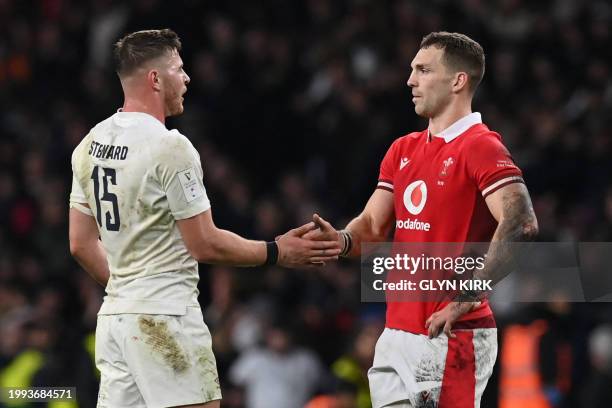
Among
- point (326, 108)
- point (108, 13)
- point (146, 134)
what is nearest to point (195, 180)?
point (146, 134)

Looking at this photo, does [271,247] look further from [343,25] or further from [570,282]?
[343,25]

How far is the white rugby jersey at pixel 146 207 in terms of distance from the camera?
5.87 metres

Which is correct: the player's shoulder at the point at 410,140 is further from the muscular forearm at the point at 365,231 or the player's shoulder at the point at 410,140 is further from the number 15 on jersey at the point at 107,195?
the number 15 on jersey at the point at 107,195

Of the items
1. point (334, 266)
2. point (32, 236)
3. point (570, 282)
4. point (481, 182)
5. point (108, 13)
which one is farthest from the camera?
point (108, 13)

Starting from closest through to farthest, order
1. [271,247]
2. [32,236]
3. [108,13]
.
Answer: [271,247]
[32,236]
[108,13]

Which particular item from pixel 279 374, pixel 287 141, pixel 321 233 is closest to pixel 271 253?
pixel 321 233

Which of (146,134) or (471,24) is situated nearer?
(146,134)

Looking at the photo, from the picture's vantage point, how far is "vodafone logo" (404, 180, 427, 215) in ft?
20.1

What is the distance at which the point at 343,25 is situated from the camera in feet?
45.6

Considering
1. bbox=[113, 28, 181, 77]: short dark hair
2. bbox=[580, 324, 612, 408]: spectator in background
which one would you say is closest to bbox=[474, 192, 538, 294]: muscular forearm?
bbox=[113, 28, 181, 77]: short dark hair

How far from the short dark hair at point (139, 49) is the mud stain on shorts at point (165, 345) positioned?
1241 mm

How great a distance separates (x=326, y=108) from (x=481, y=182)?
754cm

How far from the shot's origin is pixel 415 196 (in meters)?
6.19

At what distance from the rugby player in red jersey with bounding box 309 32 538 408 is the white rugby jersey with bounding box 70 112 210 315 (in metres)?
1.00
